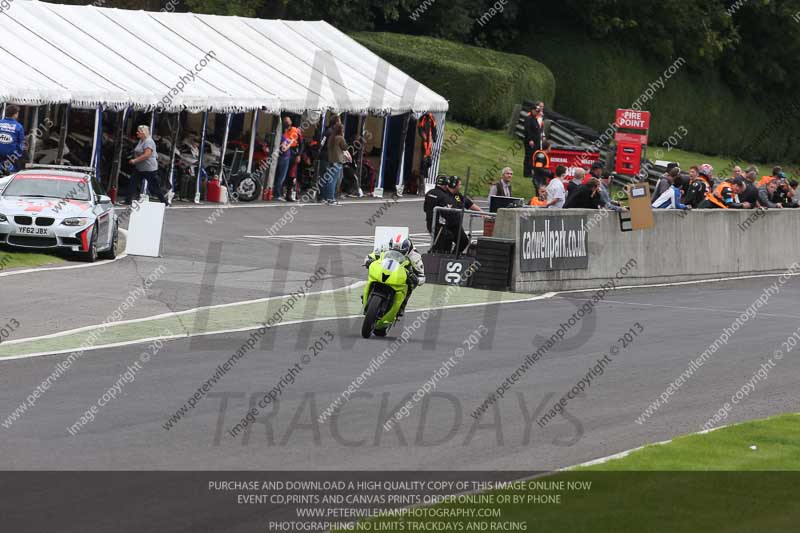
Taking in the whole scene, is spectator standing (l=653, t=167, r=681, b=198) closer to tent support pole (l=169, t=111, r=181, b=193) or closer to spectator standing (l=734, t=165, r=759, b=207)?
spectator standing (l=734, t=165, r=759, b=207)

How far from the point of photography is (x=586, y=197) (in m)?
23.9

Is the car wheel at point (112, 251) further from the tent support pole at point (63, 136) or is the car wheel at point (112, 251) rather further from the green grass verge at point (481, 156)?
the green grass verge at point (481, 156)

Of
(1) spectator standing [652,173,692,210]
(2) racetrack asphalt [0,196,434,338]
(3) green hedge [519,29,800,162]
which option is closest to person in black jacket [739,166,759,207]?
(1) spectator standing [652,173,692,210]

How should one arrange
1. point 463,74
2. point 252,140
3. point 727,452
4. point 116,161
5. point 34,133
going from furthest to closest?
point 463,74 < point 252,140 < point 116,161 < point 34,133 < point 727,452

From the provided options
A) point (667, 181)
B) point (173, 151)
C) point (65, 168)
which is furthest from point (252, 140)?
point (667, 181)

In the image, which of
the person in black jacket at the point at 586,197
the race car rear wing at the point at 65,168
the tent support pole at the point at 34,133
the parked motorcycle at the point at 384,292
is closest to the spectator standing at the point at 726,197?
the person in black jacket at the point at 586,197

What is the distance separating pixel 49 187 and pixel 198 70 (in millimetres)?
10023

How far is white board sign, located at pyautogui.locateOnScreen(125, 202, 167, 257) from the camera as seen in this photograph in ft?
74.8

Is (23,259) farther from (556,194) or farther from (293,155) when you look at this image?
(293,155)

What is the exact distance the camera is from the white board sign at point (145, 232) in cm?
2280

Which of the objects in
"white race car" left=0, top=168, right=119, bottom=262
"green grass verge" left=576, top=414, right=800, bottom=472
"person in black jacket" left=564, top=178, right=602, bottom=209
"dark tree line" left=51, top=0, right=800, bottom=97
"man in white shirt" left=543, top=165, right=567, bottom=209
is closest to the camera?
"green grass verge" left=576, top=414, right=800, bottom=472

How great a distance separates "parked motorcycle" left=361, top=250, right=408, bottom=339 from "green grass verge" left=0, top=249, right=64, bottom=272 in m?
6.91

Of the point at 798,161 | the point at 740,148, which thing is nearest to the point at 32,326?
the point at 740,148
